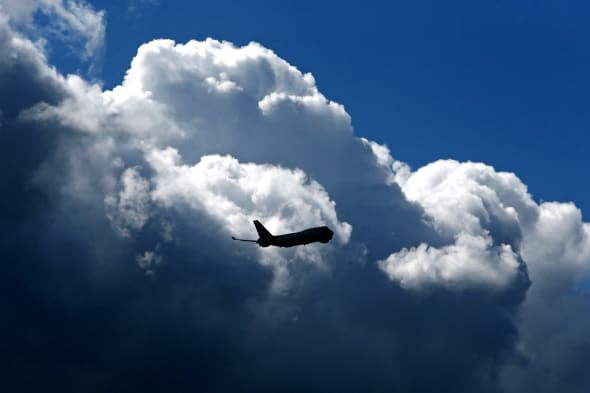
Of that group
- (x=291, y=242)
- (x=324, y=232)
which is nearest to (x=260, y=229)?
(x=291, y=242)

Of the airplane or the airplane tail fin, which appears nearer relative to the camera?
the airplane

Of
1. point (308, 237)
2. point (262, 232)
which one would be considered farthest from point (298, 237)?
point (262, 232)

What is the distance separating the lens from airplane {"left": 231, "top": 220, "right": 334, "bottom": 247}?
18038 centimetres

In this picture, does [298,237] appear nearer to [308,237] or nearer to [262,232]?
[308,237]

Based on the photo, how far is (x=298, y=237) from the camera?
18388cm

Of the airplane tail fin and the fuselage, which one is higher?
the airplane tail fin

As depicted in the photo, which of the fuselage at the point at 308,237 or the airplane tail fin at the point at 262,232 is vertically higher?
the airplane tail fin at the point at 262,232

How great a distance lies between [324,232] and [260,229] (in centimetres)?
2572

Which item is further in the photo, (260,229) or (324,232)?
(260,229)

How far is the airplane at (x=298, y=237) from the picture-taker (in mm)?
180375

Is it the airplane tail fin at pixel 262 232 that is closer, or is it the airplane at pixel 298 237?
the airplane at pixel 298 237

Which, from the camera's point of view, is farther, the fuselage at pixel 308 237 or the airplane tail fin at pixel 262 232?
the airplane tail fin at pixel 262 232

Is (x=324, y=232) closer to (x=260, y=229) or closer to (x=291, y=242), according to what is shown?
(x=291, y=242)

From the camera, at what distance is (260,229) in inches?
7623
